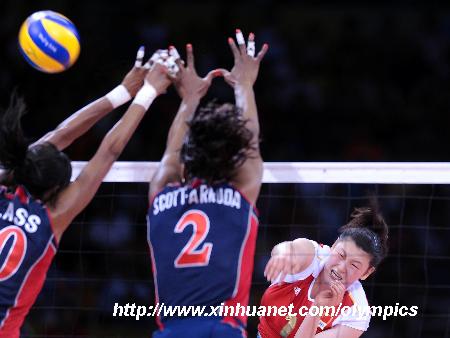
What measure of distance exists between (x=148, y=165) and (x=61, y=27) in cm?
91

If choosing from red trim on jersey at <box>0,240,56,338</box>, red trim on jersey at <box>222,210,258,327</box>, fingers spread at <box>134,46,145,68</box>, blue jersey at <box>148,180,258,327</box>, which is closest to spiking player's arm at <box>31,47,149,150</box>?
fingers spread at <box>134,46,145,68</box>

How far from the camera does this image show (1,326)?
12.0 feet

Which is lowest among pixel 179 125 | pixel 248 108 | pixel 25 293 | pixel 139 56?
pixel 25 293

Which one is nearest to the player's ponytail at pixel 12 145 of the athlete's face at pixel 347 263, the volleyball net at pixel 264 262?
the athlete's face at pixel 347 263

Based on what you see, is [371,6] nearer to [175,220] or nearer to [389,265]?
[389,265]

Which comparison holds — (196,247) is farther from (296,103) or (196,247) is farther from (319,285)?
(296,103)

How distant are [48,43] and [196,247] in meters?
1.67

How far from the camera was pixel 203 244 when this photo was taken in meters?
3.51

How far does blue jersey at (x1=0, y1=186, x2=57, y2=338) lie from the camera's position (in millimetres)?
3648

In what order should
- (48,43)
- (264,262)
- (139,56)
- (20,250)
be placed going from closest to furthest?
(20,250), (139,56), (48,43), (264,262)

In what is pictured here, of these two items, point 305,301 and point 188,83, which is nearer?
point 188,83

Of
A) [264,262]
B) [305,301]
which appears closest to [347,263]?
[305,301]

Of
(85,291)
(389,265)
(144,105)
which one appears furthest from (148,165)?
(389,265)

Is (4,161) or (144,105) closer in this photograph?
(4,161)
